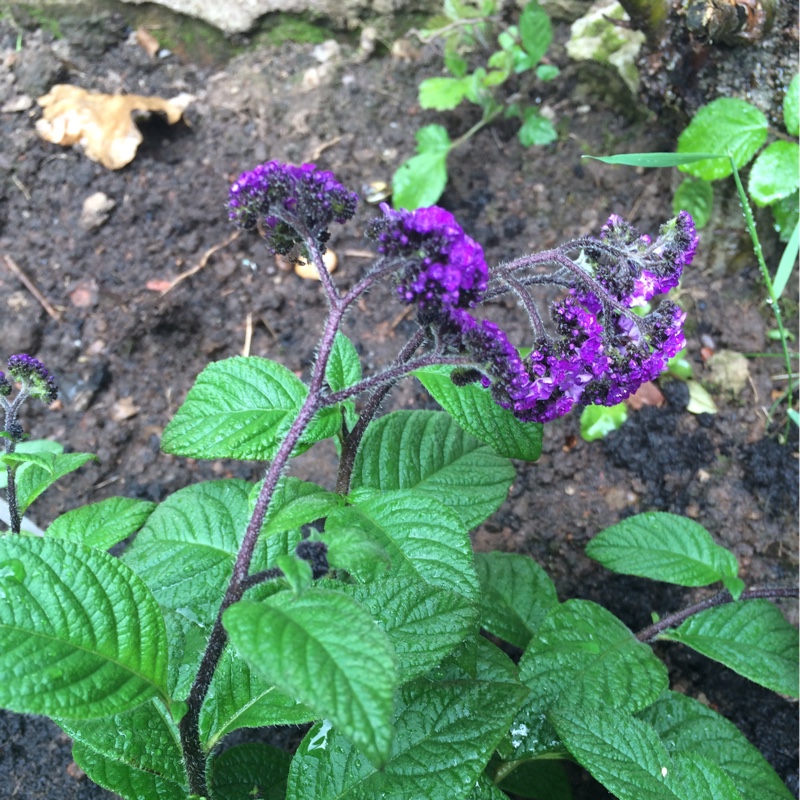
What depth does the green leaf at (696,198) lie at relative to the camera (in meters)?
2.76

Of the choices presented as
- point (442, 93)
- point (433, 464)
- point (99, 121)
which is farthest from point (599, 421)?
point (99, 121)

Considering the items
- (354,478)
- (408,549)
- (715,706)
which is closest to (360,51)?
(354,478)

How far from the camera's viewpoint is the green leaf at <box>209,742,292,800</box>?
163 cm

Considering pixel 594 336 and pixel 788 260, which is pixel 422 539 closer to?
pixel 594 336

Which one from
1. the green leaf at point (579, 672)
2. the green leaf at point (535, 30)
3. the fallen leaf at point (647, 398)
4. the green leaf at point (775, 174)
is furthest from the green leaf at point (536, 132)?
the green leaf at point (579, 672)

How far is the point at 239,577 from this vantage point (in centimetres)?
125

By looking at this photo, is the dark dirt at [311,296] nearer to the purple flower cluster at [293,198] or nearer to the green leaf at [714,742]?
the green leaf at [714,742]

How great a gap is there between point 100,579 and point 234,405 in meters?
0.50

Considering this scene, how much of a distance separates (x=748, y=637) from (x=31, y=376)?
1896 mm

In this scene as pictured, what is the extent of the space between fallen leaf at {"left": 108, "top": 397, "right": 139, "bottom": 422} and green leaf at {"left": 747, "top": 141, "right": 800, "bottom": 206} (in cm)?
219

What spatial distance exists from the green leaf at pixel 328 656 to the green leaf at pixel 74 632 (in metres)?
0.28

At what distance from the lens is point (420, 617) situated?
4.70 feet

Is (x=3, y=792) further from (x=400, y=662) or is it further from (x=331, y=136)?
(x=331, y=136)

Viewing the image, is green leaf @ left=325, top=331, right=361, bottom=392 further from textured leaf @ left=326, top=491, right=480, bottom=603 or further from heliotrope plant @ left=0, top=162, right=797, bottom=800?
textured leaf @ left=326, top=491, right=480, bottom=603
